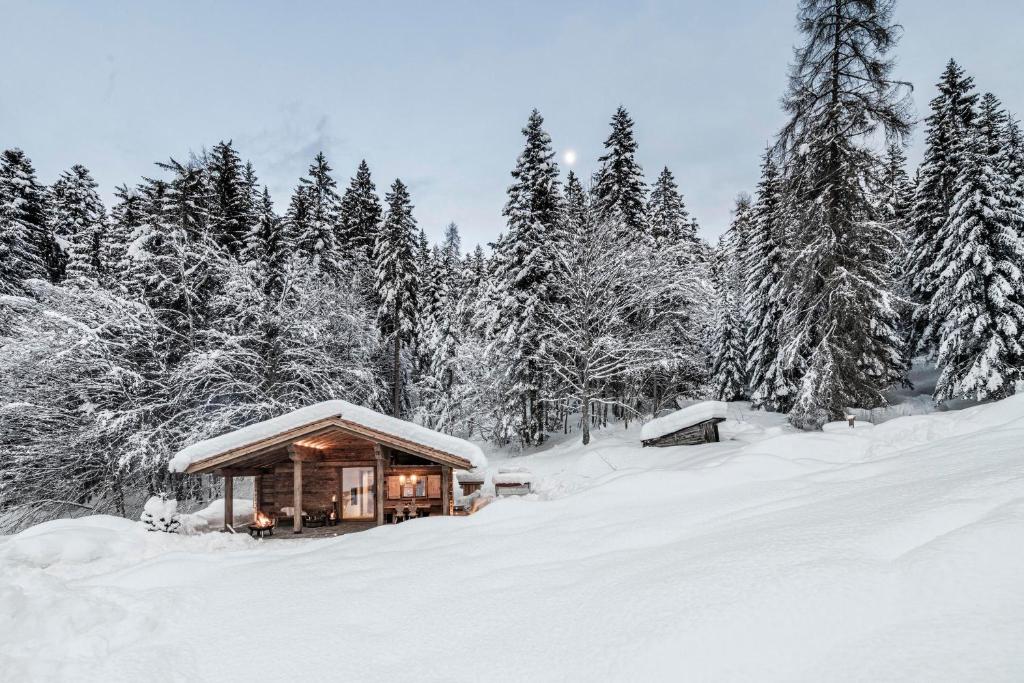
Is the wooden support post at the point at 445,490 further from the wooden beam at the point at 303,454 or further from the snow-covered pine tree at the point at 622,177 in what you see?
the snow-covered pine tree at the point at 622,177

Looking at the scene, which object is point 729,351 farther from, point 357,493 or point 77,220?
point 77,220

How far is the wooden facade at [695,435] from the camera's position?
1930 cm

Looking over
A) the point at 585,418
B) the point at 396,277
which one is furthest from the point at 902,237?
the point at 396,277

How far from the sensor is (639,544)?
19.2 feet

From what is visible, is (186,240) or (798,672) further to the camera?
(186,240)

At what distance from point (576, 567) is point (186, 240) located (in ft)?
77.6

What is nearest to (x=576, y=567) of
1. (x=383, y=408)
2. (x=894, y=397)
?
(x=383, y=408)

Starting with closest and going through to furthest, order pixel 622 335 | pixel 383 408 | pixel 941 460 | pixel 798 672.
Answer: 1. pixel 798 672
2. pixel 941 460
3. pixel 622 335
4. pixel 383 408

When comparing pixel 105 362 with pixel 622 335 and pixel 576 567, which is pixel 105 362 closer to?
pixel 576 567

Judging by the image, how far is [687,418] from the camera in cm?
1931

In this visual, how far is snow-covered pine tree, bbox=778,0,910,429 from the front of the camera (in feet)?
49.8

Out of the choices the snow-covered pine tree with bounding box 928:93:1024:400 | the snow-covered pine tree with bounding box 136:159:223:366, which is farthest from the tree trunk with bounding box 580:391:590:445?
the snow-covered pine tree with bounding box 136:159:223:366

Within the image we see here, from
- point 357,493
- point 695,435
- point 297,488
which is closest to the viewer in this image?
point 297,488

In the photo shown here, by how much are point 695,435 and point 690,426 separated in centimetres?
51
